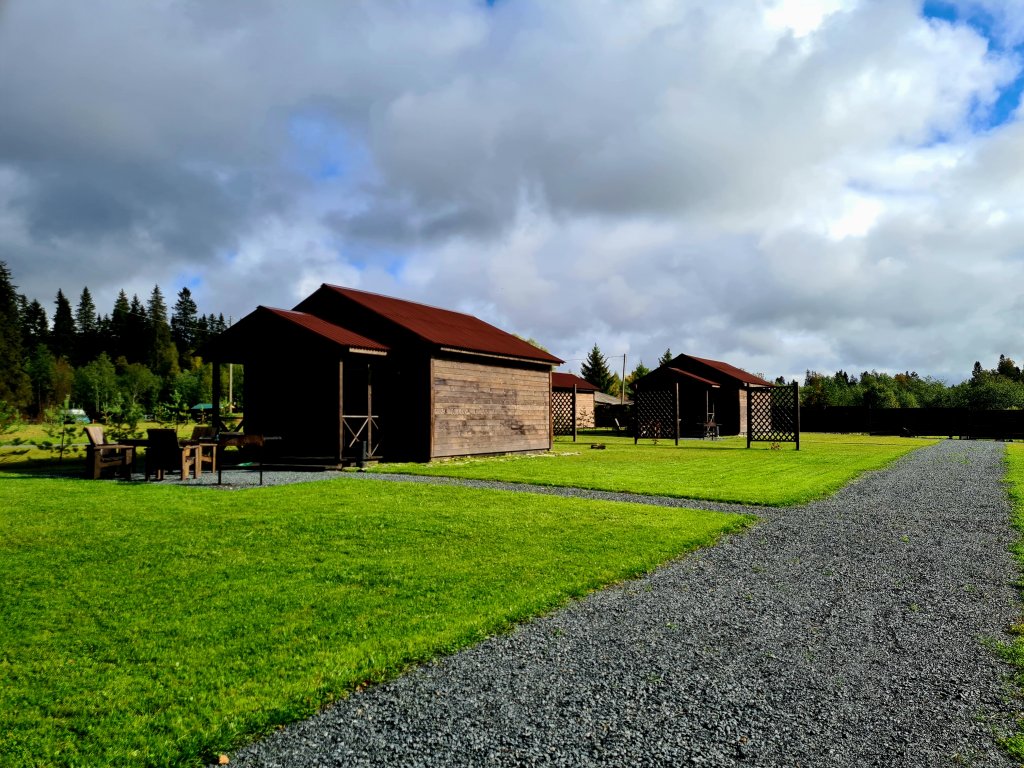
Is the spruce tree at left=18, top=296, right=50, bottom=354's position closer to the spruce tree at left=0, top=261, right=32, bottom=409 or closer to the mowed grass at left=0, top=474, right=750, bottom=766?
the spruce tree at left=0, top=261, right=32, bottom=409

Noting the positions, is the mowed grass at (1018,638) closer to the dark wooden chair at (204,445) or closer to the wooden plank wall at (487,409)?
the wooden plank wall at (487,409)

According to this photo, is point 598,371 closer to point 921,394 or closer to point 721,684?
point 921,394

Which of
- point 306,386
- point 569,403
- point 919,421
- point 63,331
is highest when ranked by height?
point 63,331

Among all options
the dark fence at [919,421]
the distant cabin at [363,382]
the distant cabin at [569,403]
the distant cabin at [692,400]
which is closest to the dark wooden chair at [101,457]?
the distant cabin at [363,382]

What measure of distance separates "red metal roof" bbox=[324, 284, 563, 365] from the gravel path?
13211 mm

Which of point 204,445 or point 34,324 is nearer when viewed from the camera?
point 204,445

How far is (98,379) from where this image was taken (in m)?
76.8

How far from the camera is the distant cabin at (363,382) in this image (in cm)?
1703

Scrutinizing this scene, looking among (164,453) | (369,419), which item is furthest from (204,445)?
(369,419)

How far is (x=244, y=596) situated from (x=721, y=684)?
12.2ft

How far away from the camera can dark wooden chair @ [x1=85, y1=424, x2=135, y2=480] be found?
44.5 feet

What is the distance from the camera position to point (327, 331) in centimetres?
1670

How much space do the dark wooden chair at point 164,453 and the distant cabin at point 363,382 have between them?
3.37 meters

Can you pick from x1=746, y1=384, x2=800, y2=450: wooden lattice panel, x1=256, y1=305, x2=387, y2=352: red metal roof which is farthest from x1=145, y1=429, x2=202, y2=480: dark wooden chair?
x1=746, y1=384, x2=800, y2=450: wooden lattice panel
